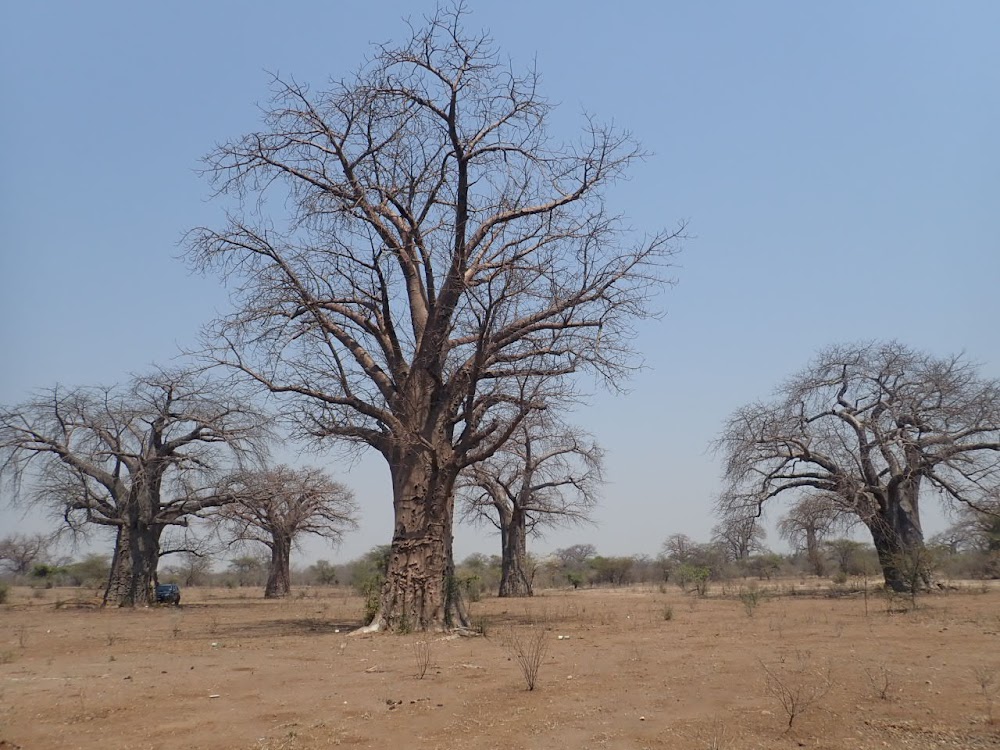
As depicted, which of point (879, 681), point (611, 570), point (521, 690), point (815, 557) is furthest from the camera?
point (611, 570)

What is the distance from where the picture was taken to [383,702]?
22.6ft

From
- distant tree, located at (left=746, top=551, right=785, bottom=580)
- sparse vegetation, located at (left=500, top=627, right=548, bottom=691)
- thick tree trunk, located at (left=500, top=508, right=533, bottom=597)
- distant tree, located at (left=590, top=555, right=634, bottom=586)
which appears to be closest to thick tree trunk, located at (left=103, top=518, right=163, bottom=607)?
thick tree trunk, located at (left=500, top=508, right=533, bottom=597)

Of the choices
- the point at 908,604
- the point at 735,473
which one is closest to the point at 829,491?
the point at 735,473

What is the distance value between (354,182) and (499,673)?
8.15 meters

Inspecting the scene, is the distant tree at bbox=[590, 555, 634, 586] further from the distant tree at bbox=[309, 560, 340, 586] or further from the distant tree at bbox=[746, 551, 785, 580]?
the distant tree at bbox=[309, 560, 340, 586]

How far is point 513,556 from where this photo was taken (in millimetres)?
30719

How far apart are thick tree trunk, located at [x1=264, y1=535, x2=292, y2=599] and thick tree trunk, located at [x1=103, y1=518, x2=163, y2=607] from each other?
32.3ft

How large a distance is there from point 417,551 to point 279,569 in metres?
27.0

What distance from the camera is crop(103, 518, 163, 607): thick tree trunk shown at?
86.4 feet

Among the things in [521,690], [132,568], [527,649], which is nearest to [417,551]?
[527,649]

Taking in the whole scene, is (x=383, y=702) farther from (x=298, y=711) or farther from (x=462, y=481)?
(x=462, y=481)

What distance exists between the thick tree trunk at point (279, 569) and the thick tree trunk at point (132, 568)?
32.3 feet

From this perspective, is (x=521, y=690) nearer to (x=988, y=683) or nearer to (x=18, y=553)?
(x=988, y=683)

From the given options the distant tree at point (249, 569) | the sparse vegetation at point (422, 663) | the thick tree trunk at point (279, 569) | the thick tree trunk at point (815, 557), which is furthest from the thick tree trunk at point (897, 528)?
the distant tree at point (249, 569)
